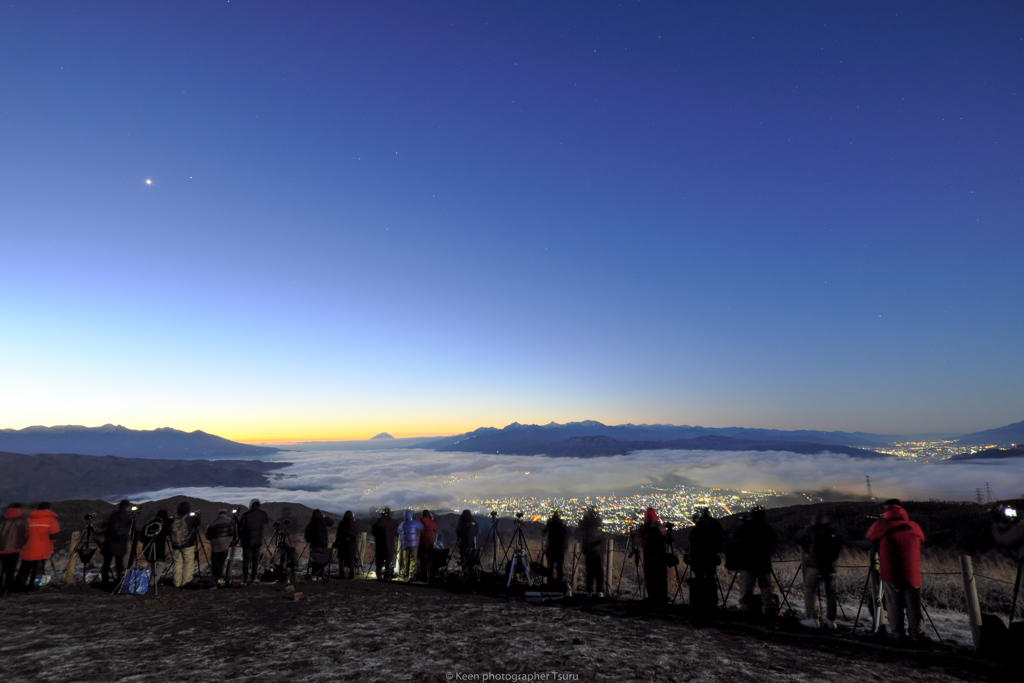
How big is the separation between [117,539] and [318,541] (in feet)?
14.0

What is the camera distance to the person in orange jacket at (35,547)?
31.3 ft

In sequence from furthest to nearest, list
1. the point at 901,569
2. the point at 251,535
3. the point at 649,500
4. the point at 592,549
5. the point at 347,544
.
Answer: the point at 649,500
the point at 347,544
the point at 251,535
the point at 592,549
the point at 901,569

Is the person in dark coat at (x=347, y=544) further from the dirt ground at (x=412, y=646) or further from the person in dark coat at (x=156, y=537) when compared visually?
the person in dark coat at (x=156, y=537)

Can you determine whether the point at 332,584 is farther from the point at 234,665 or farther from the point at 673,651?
the point at 673,651

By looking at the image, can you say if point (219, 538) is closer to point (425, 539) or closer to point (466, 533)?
point (425, 539)

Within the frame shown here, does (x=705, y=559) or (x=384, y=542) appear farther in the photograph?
(x=384, y=542)

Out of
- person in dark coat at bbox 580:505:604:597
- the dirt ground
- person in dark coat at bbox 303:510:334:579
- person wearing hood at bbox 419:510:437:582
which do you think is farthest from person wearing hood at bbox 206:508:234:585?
person in dark coat at bbox 580:505:604:597

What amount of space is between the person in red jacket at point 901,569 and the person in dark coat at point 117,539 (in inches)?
574

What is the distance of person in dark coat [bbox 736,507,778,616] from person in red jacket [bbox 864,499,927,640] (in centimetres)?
168

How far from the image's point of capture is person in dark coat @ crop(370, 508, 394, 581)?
12.7 m

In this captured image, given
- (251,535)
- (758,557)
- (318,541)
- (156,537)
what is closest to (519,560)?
(318,541)

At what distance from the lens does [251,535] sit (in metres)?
11.5

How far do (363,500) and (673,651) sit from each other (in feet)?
440

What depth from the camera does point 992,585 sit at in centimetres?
1212
